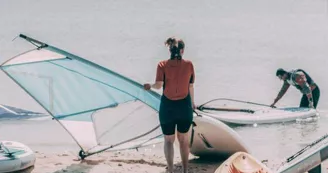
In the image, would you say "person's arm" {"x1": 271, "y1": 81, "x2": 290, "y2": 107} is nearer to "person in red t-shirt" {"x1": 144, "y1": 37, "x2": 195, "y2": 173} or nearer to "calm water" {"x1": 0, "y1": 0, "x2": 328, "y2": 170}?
"calm water" {"x1": 0, "y1": 0, "x2": 328, "y2": 170}

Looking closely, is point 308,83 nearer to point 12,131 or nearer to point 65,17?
point 12,131

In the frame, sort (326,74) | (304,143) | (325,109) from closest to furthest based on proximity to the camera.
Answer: (304,143)
(325,109)
(326,74)

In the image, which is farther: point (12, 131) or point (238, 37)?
point (238, 37)

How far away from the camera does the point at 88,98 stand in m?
11.1

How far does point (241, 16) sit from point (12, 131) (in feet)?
109

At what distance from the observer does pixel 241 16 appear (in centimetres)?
4578

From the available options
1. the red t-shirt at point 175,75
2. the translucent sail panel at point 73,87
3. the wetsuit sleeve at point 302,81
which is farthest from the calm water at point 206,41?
the red t-shirt at point 175,75

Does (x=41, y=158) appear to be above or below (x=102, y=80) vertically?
below

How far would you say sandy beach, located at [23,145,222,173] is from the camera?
402 inches

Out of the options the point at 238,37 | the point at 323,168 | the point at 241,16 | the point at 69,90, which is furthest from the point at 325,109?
the point at 241,16

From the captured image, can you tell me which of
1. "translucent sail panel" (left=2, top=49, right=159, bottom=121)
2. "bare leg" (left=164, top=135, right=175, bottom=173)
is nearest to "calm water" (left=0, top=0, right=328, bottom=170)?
"translucent sail panel" (left=2, top=49, right=159, bottom=121)

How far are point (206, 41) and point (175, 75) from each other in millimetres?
24295

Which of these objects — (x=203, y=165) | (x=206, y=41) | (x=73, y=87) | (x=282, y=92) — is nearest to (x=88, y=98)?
(x=73, y=87)

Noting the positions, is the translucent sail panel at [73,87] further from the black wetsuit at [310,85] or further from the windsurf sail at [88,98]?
the black wetsuit at [310,85]
